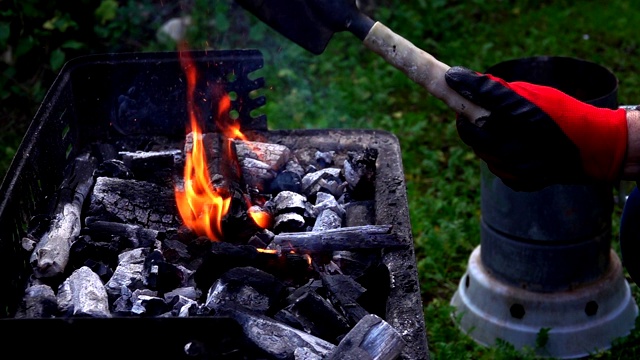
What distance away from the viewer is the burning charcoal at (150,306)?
7.26ft

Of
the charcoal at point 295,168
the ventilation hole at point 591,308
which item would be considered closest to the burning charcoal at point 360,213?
the charcoal at point 295,168

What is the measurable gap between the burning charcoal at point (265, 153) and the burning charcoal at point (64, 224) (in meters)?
0.59

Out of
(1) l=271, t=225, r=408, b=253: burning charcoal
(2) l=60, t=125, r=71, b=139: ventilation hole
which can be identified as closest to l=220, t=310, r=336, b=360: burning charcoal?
(1) l=271, t=225, r=408, b=253: burning charcoal

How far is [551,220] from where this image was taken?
342 centimetres

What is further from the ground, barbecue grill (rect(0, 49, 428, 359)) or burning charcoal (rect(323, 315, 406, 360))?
barbecue grill (rect(0, 49, 428, 359))

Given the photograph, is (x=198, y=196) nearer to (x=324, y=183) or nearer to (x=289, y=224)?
(x=289, y=224)

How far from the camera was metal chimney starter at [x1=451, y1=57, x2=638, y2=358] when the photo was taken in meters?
3.43

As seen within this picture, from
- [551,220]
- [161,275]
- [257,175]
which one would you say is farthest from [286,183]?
[551,220]

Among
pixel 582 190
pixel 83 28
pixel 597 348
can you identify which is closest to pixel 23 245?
pixel 582 190

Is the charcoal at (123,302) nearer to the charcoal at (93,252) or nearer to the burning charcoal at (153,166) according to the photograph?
the charcoal at (93,252)

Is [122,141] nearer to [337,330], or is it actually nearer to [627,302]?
[337,330]

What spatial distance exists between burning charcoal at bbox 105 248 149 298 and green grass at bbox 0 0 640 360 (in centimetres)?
165

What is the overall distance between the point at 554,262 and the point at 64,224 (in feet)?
7.08

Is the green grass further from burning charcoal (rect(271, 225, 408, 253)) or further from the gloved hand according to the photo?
the gloved hand
